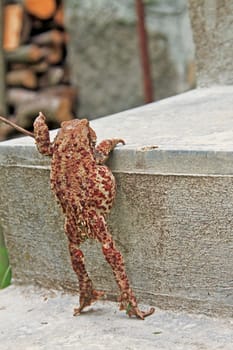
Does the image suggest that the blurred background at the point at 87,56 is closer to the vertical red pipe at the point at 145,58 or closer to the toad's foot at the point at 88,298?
the vertical red pipe at the point at 145,58

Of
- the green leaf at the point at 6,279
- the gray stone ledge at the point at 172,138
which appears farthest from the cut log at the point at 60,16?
the green leaf at the point at 6,279

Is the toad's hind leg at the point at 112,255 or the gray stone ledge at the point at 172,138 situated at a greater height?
the gray stone ledge at the point at 172,138

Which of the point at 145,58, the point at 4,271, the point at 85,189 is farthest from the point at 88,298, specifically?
the point at 145,58

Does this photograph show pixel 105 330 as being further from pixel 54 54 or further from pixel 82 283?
pixel 54 54

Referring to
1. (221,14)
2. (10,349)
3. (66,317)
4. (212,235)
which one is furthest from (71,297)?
(221,14)

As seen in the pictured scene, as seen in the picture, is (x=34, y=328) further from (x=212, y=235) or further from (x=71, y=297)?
(x=212, y=235)

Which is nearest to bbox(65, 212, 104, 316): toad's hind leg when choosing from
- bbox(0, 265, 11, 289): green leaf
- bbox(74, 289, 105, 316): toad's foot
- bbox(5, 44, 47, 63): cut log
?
bbox(74, 289, 105, 316): toad's foot
